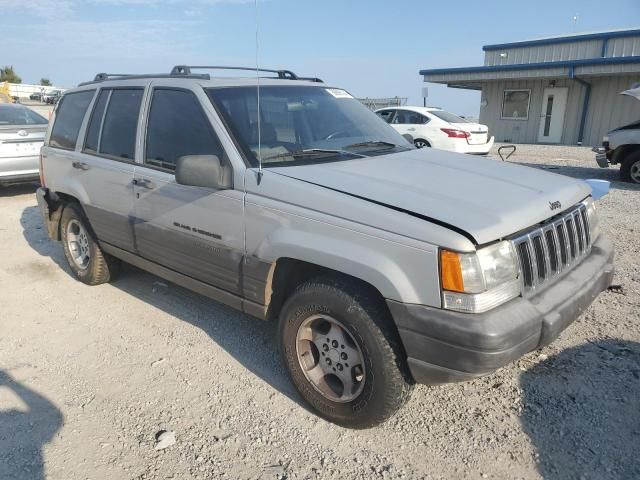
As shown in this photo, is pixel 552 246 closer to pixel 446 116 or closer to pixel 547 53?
pixel 446 116

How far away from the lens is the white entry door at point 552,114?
21969mm

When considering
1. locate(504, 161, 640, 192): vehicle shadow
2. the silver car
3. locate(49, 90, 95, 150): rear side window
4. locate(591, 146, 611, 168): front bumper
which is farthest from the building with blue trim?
locate(49, 90, 95, 150): rear side window

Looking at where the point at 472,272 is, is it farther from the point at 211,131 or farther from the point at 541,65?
the point at 541,65

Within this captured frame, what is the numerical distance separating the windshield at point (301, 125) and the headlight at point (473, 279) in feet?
4.19

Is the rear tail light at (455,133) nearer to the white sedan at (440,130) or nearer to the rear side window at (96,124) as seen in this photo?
the white sedan at (440,130)

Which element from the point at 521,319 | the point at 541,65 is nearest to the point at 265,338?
the point at 521,319

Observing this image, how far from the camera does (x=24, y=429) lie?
9.50ft

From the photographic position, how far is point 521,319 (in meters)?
2.40

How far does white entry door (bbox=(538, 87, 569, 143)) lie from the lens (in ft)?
72.1

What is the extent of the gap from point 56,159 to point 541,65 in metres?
21.1

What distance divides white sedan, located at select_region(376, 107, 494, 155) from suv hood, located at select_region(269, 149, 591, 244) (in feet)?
32.1

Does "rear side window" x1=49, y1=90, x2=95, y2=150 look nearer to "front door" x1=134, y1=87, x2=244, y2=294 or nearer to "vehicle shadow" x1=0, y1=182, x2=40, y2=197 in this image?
"front door" x1=134, y1=87, x2=244, y2=294

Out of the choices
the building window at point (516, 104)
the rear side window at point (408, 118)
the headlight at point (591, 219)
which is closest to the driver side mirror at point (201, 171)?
the headlight at point (591, 219)

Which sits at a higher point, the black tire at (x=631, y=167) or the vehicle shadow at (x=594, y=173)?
the black tire at (x=631, y=167)
